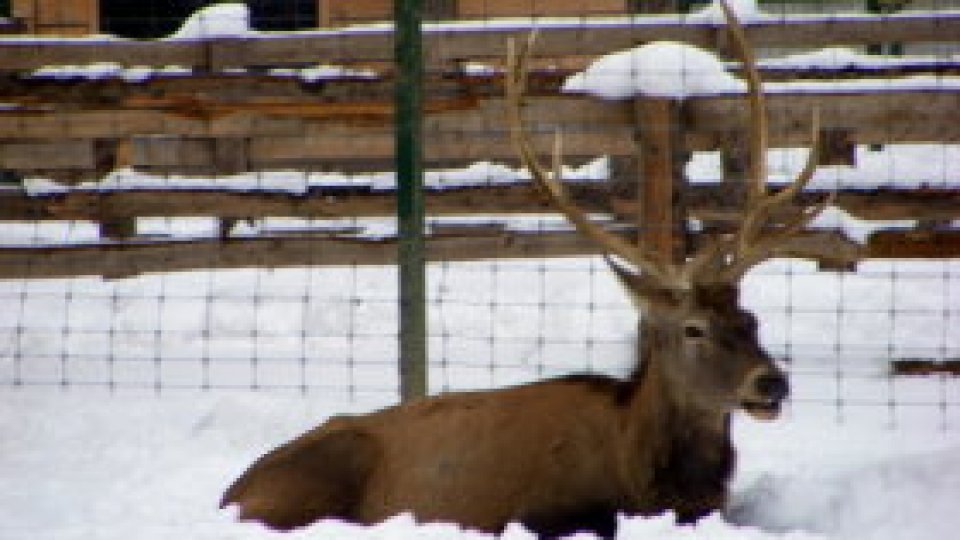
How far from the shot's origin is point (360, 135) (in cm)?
788

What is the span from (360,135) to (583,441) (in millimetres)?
2688

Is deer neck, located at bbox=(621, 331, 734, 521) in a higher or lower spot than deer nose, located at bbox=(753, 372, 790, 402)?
lower

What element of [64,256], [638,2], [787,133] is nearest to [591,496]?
[787,133]

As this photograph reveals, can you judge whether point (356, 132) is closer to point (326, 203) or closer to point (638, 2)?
point (326, 203)

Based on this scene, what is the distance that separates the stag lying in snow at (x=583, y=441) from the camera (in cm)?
561

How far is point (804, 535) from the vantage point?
500 centimetres

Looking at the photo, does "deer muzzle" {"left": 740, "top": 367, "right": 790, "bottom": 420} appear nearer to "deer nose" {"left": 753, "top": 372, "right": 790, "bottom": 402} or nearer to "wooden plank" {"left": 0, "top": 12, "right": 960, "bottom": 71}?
"deer nose" {"left": 753, "top": 372, "right": 790, "bottom": 402}

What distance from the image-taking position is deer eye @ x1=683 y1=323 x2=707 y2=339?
572cm

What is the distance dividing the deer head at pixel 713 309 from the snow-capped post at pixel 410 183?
2.36 feet

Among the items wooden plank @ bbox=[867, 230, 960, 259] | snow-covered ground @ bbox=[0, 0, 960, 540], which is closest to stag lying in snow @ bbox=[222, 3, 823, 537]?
snow-covered ground @ bbox=[0, 0, 960, 540]

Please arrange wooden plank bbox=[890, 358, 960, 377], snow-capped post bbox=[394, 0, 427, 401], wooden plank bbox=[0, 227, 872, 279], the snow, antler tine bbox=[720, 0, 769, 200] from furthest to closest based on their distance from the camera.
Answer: wooden plank bbox=[890, 358, 960, 377] → wooden plank bbox=[0, 227, 872, 279] → the snow → snow-capped post bbox=[394, 0, 427, 401] → antler tine bbox=[720, 0, 769, 200]

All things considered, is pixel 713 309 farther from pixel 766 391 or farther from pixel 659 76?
pixel 659 76

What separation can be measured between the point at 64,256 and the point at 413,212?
2414 millimetres

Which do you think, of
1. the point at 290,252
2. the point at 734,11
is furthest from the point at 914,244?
the point at 290,252
